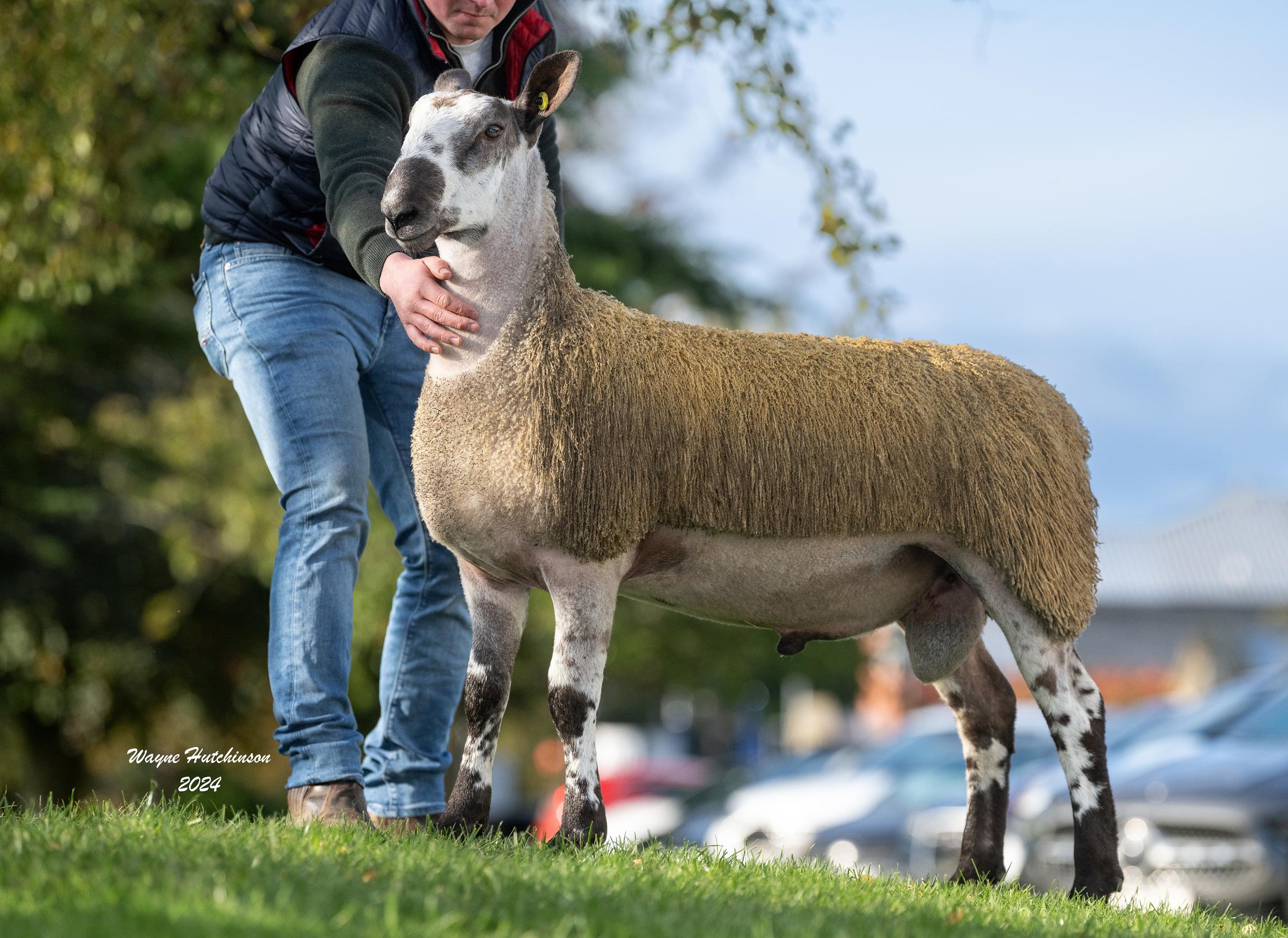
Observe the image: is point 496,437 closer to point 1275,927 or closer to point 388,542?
point 1275,927

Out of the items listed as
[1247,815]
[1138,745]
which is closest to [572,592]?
[1247,815]

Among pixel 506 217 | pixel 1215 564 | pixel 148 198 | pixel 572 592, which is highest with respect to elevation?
pixel 1215 564

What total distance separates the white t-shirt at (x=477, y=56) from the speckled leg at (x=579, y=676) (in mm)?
1607

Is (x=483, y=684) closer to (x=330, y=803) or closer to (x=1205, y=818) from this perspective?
(x=330, y=803)

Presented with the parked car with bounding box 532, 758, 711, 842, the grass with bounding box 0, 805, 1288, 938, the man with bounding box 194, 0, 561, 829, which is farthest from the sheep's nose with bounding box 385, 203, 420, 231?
the parked car with bounding box 532, 758, 711, 842

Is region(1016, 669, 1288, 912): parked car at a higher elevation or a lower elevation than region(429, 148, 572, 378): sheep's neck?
lower

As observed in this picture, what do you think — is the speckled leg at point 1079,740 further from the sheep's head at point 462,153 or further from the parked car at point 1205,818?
the parked car at point 1205,818

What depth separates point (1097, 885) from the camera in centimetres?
420

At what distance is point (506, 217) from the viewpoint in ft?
12.8

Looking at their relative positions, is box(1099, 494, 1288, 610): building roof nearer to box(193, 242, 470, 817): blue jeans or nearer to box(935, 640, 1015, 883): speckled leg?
box(935, 640, 1015, 883): speckled leg

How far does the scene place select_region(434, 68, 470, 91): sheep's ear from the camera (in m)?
3.85

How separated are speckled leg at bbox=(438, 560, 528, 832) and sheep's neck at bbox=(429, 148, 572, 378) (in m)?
0.62

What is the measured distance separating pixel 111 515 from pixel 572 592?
1333 centimetres

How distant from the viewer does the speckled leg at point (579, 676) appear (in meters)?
3.78
